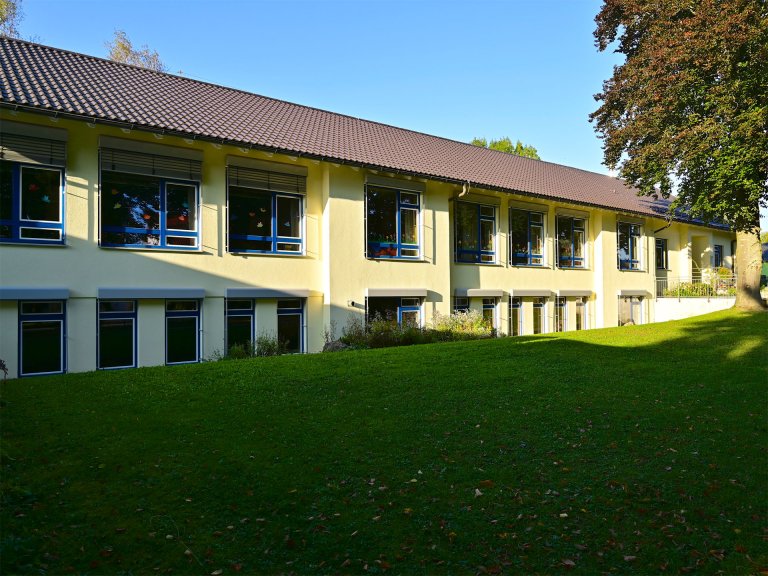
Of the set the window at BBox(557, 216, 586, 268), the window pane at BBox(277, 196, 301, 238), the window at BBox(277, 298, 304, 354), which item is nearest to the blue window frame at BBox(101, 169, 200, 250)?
the window pane at BBox(277, 196, 301, 238)

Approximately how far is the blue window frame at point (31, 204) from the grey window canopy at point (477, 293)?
12.6m

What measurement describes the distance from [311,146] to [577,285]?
564 inches

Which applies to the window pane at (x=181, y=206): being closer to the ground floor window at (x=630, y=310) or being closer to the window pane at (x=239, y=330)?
the window pane at (x=239, y=330)

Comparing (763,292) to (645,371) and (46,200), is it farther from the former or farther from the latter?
(46,200)

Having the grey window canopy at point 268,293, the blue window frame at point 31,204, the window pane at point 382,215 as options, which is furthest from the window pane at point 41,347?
the window pane at point 382,215

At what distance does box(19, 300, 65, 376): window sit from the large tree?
18.4 m

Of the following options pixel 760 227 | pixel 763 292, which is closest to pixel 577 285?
pixel 760 227

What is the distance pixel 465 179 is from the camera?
1906 cm

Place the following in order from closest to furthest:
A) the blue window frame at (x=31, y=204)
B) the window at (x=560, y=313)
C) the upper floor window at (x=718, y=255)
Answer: the blue window frame at (x=31, y=204) → the window at (x=560, y=313) → the upper floor window at (x=718, y=255)

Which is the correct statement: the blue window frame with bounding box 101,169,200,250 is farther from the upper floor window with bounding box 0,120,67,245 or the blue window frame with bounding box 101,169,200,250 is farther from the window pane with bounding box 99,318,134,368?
the window pane with bounding box 99,318,134,368

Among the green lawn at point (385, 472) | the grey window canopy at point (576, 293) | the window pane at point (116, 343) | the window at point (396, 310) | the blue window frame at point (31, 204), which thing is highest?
the blue window frame at point (31, 204)

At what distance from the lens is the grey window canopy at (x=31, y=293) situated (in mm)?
11523

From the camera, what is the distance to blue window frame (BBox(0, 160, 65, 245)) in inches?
467

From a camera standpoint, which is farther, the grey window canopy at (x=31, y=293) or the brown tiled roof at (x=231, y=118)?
the brown tiled roof at (x=231, y=118)
